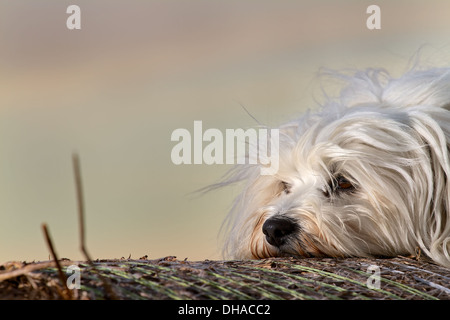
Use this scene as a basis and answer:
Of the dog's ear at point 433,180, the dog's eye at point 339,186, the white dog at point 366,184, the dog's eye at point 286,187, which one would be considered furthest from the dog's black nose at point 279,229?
the dog's ear at point 433,180

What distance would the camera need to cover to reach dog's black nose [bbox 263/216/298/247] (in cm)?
338

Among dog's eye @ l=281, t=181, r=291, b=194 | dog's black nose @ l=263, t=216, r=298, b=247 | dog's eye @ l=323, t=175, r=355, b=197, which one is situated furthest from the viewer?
dog's eye @ l=281, t=181, r=291, b=194

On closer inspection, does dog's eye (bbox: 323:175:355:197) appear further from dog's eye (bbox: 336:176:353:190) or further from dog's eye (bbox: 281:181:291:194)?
dog's eye (bbox: 281:181:291:194)

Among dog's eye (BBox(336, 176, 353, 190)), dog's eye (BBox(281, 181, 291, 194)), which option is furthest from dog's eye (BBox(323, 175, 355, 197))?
dog's eye (BBox(281, 181, 291, 194))

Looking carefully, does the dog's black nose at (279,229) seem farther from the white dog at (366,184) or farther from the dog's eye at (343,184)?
the dog's eye at (343,184)

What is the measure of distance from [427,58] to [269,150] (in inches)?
51.0

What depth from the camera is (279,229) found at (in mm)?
3391

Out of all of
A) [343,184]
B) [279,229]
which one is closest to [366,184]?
[343,184]

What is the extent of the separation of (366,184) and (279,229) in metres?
0.52

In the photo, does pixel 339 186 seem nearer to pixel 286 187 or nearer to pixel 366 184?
pixel 366 184
